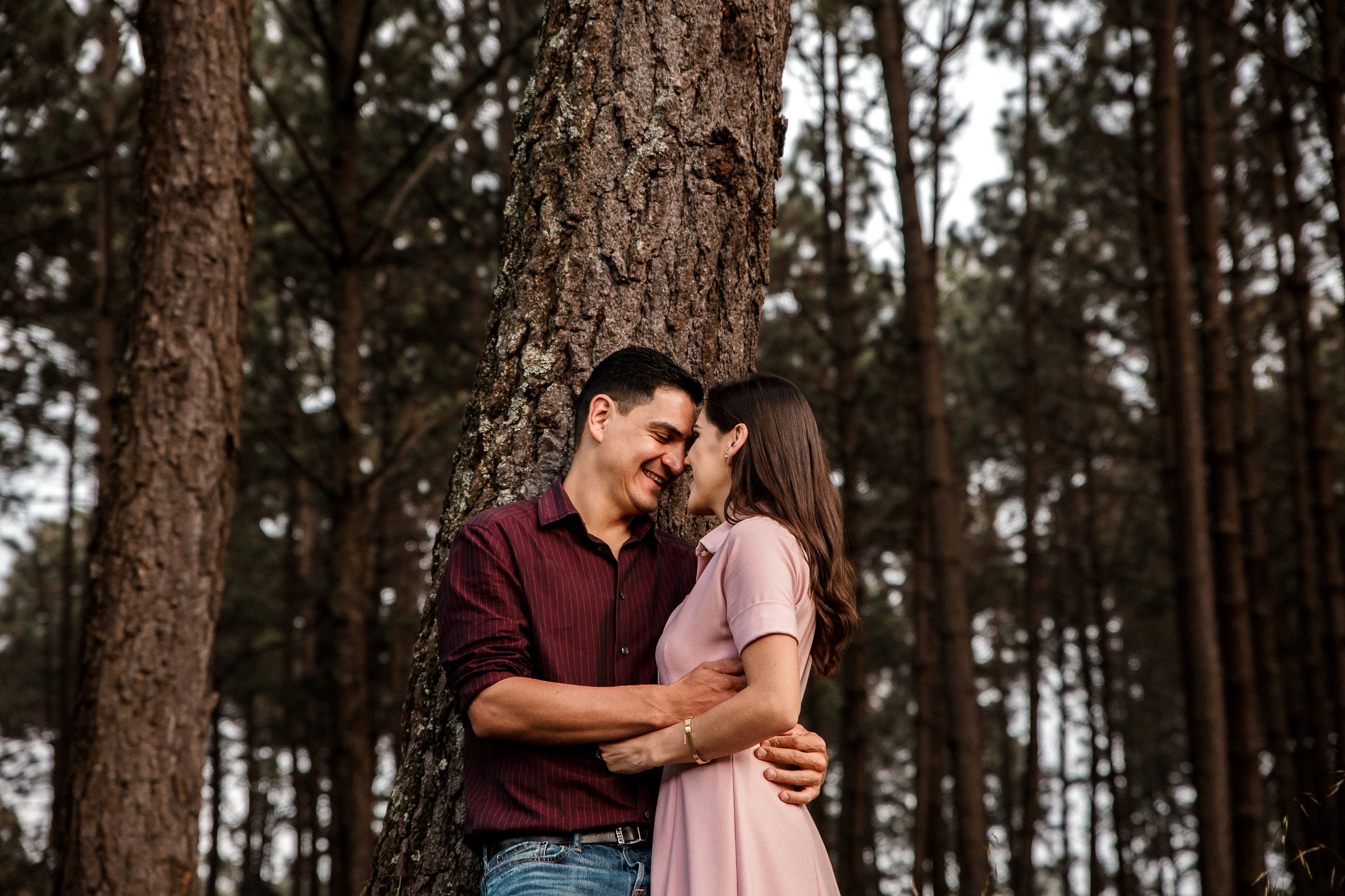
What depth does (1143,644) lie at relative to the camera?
907 inches

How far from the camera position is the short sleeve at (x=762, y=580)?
1.98 meters

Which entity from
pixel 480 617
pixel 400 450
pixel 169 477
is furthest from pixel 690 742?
pixel 400 450

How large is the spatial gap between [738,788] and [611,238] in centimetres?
153

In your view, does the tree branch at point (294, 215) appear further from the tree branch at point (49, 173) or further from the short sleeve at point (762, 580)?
the short sleeve at point (762, 580)

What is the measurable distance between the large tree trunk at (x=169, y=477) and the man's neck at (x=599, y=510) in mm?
3120

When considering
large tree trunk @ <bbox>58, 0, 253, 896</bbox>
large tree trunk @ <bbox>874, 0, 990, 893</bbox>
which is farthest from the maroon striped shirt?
large tree trunk @ <bbox>874, 0, 990, 893</bbox>

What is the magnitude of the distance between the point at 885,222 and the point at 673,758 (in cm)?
814

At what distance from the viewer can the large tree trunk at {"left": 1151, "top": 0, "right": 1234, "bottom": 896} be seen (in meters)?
6.36

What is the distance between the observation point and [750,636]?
1.97 meters

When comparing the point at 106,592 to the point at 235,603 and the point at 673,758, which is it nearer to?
the point at 673,758

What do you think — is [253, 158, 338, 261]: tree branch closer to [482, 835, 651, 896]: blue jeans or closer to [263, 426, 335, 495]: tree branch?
[263, 426, 335, 495]: tree branch

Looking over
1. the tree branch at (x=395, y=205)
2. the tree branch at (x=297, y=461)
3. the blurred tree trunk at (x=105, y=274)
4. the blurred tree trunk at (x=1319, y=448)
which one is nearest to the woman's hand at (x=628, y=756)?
the tree branch at (x=297, y=461)

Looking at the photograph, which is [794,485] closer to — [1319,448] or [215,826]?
[1319,448]

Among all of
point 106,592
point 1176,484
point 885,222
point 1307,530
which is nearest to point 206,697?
point 106,592
